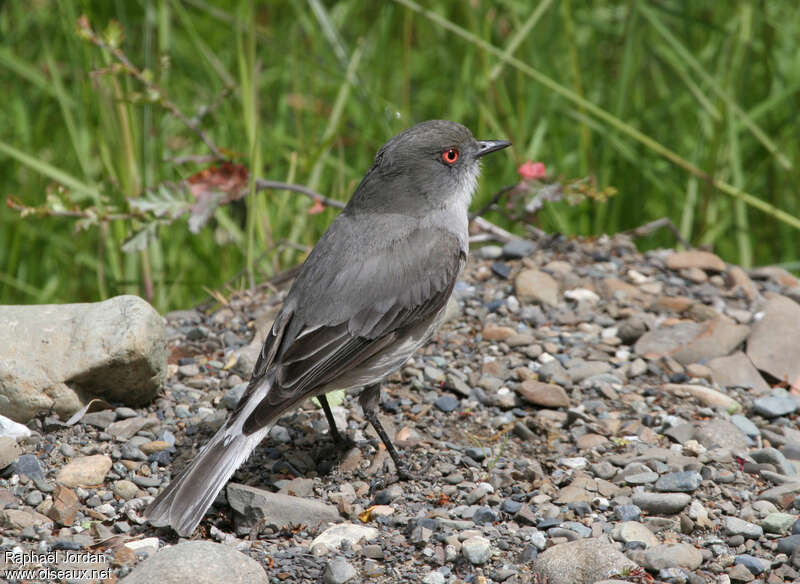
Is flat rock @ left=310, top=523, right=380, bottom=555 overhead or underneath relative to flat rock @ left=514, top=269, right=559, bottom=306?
underneath

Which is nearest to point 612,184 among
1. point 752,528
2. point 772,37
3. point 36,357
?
point 772,37

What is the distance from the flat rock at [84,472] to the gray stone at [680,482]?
2.09 m

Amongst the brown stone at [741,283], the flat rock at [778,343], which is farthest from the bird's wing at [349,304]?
the brown stone at [741,283]

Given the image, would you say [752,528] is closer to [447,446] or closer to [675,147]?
[447,446]

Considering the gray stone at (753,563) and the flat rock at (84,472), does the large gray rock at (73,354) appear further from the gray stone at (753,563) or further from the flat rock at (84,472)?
the gray stone at (753,563)

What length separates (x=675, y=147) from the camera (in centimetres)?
655

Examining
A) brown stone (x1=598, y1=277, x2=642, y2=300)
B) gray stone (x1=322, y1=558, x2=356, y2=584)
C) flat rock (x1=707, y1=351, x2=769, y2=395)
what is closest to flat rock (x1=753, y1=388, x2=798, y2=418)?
flat rock (x1=707, y1=351, x2=769, y2=395)

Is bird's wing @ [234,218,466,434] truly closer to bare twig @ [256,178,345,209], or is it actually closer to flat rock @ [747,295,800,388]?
bare twig @ [256,178,345,209]

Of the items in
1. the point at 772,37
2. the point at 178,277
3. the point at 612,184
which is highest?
the point at 772,37

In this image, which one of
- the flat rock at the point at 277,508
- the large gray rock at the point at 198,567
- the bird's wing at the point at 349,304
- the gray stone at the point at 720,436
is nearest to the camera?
the large gray rock at the point at 198,567

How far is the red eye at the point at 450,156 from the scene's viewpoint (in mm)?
4453

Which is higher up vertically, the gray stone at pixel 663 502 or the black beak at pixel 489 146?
the black beak at pixel 489 146

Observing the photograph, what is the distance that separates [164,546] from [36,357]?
1040 millimetres

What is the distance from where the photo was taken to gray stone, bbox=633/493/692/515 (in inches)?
140
